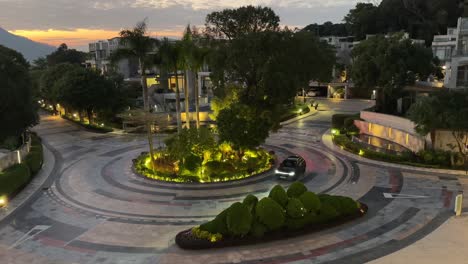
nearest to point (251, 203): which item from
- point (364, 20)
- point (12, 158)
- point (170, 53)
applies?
point (170, 53)

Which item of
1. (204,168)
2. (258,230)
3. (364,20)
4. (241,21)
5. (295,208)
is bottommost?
(258,230)

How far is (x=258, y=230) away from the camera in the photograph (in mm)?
17594

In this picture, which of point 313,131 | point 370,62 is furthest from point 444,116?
point 313,131

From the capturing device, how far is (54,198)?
81.9ft

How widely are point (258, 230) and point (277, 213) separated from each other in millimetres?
1265

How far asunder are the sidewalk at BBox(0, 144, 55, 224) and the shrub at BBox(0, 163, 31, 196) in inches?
21.0

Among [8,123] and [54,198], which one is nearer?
[54,198]

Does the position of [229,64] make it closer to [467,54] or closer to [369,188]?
[369,188]

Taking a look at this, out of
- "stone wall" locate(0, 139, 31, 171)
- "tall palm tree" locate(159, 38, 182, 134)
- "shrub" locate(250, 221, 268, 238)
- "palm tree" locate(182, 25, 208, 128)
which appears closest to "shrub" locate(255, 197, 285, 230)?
"shrub" locate(250, 221, 268, 238)

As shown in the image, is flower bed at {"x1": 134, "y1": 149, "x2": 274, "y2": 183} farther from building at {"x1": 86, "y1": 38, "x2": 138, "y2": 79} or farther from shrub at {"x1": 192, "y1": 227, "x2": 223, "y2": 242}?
building at {"x1": 86, "y1": 38, "x2": 138, "y2": 79}

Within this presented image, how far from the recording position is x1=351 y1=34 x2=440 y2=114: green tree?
39.5m

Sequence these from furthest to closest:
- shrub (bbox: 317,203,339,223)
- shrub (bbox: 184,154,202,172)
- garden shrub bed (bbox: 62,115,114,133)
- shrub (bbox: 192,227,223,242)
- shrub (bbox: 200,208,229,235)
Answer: garden shrub bed (bbox: 62,115,114,133) < shrub (bbox: 184,154,202,172) < shrub (bbox: 317,203,339,223) < shrub (bbox: 200,208,229,235) < shrub (bbox: 192,227,223,242)

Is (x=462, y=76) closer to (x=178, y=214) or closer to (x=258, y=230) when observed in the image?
(x=258, y=230)

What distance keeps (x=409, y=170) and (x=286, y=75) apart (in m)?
12.6
